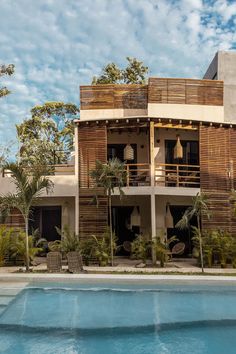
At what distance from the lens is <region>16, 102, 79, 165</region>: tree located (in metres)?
31.4

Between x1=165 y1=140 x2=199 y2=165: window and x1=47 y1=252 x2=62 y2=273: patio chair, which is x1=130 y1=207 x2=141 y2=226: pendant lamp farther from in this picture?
x1=47 y1=252 x2=62 y2=273: patio chair

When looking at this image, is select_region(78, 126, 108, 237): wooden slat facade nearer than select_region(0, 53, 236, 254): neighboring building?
Yes

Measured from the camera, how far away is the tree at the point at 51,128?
31389 mm

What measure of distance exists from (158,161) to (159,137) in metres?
1.12

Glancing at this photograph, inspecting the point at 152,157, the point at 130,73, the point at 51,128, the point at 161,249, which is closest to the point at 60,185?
the point at 152,157

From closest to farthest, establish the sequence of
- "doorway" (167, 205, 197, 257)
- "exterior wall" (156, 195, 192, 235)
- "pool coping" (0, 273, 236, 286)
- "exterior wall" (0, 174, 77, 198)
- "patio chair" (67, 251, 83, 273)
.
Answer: "pool coping" (0, 273, 236, 286), "patio chair" (67, 251, 83, 273), "exterior wall" (0, 174, 77, 198), "exterior wall" (156, 195, 192, 235), "doorway" (167, 205, 197, 257)

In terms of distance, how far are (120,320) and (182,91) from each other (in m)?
12.4

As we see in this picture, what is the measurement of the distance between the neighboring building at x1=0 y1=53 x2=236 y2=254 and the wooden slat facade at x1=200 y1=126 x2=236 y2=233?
40 millimetres

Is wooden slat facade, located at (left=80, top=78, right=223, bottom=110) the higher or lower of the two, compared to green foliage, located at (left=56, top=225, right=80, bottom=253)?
higher

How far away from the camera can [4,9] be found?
15.4m

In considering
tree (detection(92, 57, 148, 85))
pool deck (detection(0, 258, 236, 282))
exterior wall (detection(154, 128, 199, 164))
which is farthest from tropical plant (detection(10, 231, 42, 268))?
tree (detection(92, 57, 148, 85))

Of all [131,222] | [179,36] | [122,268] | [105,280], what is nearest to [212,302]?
[105,280]

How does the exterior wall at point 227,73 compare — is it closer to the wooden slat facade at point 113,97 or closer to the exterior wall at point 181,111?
the exterior wall at point 181,111

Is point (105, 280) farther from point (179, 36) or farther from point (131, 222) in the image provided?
point (179, 36)
